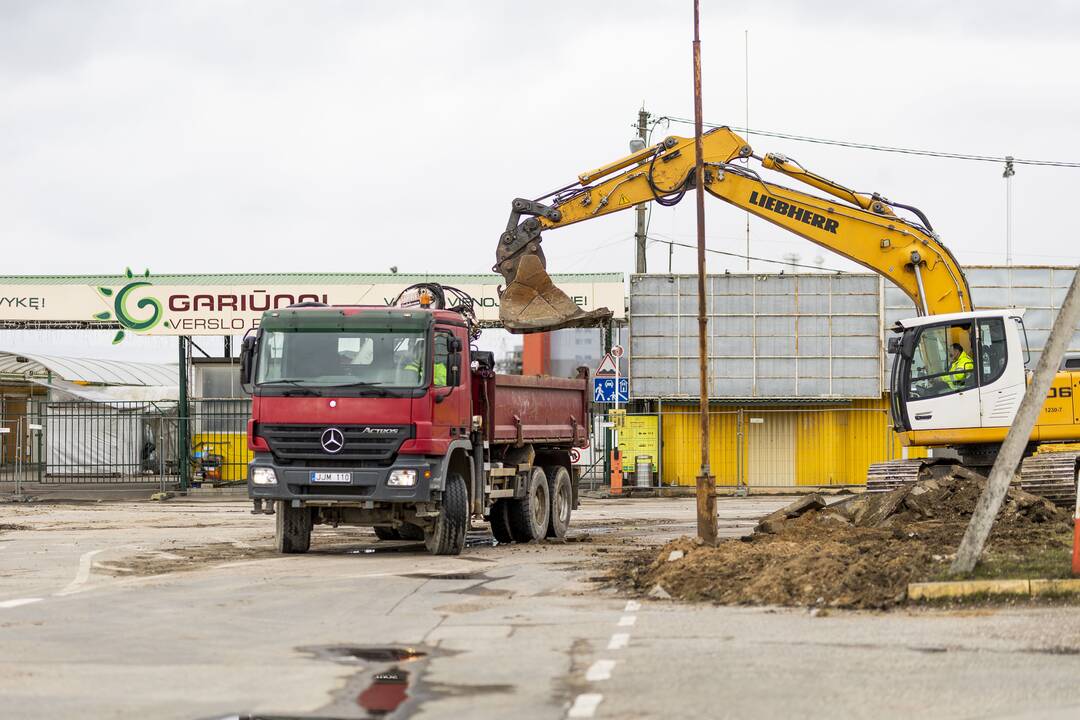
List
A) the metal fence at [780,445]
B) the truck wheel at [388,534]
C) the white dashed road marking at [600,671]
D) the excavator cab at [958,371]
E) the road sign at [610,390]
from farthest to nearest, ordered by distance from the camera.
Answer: the metal fence at [780,445]
the road sign at [610,390]
the truck wheel at [388,534]
the excavator cab at [958,371]
the white dashed road marking at [600,671]

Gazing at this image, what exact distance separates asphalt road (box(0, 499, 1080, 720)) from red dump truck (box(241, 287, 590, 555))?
4.77ft

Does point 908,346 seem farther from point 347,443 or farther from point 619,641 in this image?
point 619,641

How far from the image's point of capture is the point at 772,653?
10.1 m

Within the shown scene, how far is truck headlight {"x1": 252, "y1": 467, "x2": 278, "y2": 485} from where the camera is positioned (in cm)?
1822

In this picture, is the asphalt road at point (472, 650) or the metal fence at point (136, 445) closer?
the asphalt road at point (472, 650)

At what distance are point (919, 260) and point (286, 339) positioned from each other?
9928 mm

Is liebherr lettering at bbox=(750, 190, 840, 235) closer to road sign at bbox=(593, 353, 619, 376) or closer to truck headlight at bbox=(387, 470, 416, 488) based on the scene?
truck headlight at bbox=(387, 470, 416, 488)

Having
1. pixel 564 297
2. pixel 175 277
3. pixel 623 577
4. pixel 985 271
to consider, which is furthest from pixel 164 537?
pixel 985 271

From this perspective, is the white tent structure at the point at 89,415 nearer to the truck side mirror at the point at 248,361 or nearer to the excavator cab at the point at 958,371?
the truck side mirror at the point at 248,361

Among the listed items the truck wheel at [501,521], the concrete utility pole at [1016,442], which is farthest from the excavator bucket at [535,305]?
the concrete utility pole at [1016,442]

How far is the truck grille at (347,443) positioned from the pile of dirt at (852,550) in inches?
125

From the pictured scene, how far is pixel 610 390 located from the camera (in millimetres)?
37375

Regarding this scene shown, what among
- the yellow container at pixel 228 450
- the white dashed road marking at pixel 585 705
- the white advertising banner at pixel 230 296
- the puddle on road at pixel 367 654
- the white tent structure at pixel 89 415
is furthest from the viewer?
the white tent structure at pixel 89 415

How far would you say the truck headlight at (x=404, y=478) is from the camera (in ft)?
58.6
